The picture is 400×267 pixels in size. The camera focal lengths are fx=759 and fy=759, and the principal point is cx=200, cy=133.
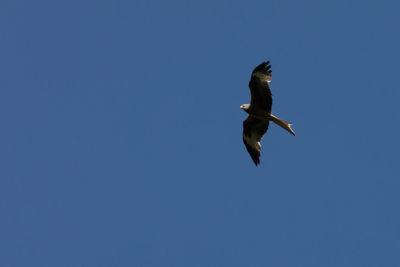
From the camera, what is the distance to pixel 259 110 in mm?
25984

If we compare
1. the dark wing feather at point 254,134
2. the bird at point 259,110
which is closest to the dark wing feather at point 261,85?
the bird at point 259,110

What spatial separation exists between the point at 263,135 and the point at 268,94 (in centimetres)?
202

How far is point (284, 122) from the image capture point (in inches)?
1016

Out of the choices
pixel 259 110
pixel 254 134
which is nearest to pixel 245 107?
pixel 259 110

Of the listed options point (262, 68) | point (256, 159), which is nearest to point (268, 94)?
point (262, 68)

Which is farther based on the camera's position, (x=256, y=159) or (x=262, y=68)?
(x=256, y=159)

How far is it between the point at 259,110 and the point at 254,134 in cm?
146

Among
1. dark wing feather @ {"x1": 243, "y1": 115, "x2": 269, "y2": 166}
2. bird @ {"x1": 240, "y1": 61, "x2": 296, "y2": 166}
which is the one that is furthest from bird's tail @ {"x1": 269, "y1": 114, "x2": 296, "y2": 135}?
dark wing feather @ {"x1": 243, "y1": 115, "x2": 269, "y2": 166}

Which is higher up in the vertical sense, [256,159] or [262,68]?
[262,68]

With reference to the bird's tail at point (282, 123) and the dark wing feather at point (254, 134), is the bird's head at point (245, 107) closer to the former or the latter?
the dark wing feather at point (254, 134)

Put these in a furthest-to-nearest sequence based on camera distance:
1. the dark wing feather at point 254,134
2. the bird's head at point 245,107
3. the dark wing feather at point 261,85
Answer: the dark wing feather at point 254,134, the bird's head at point 245,107, the dark wing feather at point 261,85

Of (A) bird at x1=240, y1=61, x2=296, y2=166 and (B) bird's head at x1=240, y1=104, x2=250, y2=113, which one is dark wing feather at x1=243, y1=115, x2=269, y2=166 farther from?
(B) bird's head at x1=240, y1=104, x2=250, y2=113

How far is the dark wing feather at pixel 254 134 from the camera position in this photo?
26844 millimetres

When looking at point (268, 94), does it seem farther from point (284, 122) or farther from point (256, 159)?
point (256, 159)
